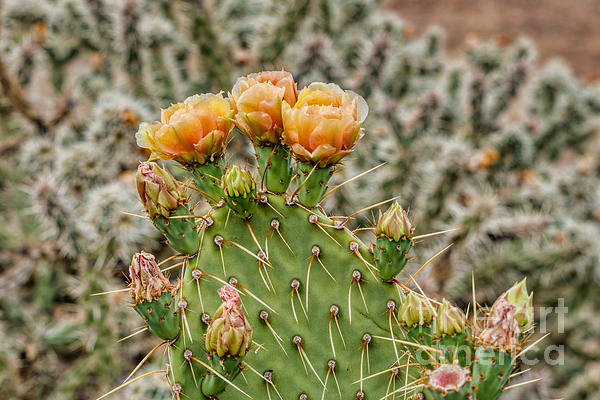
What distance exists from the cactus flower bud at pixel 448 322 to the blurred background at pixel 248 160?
42.7 inches

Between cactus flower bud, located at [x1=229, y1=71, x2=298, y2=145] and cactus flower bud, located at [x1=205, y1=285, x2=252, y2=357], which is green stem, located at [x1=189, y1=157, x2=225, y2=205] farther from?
cactus flower bud, located at [x1=205, y1=285, x2=252, y2=357]

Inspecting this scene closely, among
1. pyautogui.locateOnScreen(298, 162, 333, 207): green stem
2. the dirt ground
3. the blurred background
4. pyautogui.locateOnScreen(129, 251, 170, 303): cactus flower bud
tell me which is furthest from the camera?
the dirt ground

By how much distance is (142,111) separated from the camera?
2.43 metres

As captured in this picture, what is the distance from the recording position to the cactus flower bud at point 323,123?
3.15 ft

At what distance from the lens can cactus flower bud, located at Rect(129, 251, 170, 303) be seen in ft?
3.06

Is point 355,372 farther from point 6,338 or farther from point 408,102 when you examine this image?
point 408,102

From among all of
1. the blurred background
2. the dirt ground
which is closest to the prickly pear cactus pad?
the blurred background

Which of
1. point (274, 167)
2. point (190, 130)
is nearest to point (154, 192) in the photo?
point (190, 130)

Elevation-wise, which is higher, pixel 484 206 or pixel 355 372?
pixel 355 372

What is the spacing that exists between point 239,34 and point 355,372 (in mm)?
3204

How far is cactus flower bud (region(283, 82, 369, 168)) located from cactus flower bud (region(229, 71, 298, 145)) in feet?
0.09

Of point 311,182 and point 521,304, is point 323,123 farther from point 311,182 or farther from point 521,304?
point 521,304

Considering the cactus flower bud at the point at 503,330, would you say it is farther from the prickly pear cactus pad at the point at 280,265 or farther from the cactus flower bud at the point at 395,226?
the cactus flower bud at the point at 395,226

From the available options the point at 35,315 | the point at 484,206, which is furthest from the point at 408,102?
the point at 35,315
